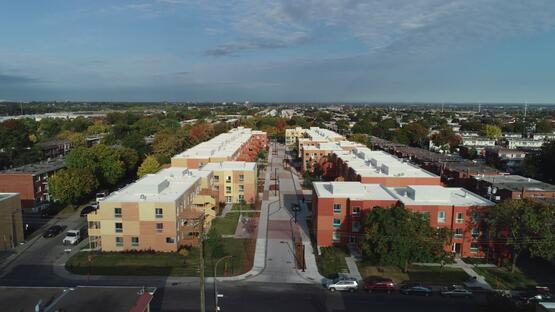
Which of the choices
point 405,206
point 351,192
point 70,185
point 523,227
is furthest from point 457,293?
point 70,185

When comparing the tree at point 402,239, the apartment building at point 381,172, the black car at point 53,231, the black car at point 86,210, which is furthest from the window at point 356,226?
the black car at point 86,210

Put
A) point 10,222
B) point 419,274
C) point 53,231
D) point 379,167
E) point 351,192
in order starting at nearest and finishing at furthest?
point 419,274
point 10,222
point 351,192
point 53,231
point 379,167

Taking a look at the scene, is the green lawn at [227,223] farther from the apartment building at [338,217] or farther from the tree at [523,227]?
the tree at [523,227]

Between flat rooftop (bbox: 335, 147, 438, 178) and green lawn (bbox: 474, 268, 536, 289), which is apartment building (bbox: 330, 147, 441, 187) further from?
green lawn (bbox: 474, 268, 536, 289)

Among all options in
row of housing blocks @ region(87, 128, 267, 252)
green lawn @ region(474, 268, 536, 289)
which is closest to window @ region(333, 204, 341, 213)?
row of housing blocks @ region(87, 128, 267, 252)

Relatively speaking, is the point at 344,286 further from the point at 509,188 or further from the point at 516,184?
the point at 516,184

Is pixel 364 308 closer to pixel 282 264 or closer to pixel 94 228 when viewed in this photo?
pixel 282 264
